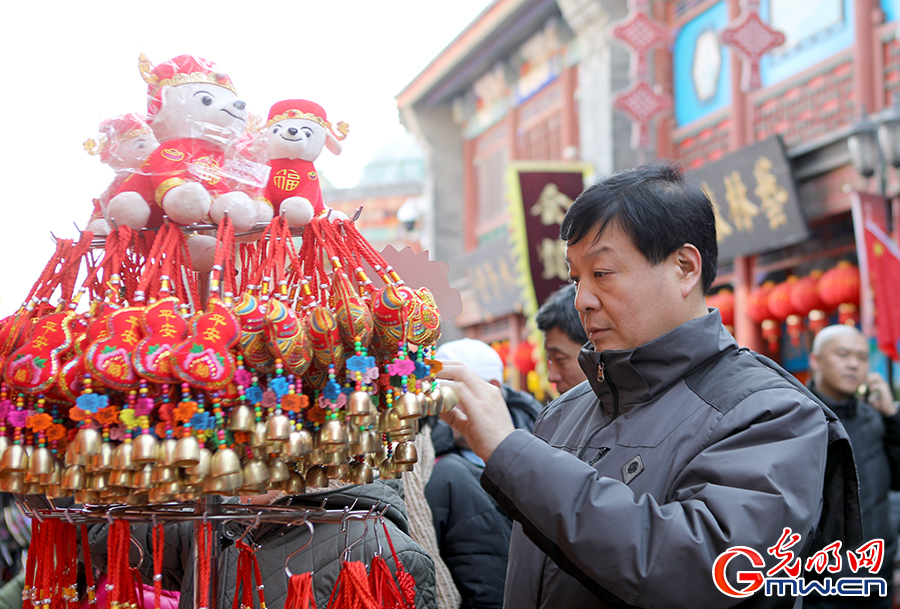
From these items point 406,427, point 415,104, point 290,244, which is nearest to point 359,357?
point 406,427

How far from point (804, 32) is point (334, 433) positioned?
699cm

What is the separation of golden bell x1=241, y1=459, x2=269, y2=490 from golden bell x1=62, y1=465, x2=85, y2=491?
24 centimetres

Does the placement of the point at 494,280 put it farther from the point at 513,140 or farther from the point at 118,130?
the point at 118,130

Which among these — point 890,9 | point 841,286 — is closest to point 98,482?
point 841,286

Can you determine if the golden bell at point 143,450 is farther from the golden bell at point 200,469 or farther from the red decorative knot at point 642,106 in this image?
the red decorative knot at point 642,106

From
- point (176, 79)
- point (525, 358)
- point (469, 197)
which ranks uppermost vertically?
point (469, 197)

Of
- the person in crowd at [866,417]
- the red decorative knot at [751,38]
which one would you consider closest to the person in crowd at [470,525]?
the person in crowd at [866,417]

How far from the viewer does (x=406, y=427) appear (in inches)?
51.3

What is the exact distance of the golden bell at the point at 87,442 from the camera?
3.79 ft

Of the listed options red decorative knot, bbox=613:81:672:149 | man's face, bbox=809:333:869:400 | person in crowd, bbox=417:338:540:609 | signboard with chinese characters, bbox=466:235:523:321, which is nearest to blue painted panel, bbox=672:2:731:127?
red decorative knot, bbox=613:81:672:149

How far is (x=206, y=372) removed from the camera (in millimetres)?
1136

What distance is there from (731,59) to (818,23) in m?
0.86

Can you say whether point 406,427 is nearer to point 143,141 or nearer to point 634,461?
point 634,461

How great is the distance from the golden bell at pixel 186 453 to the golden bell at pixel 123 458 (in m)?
0.06
